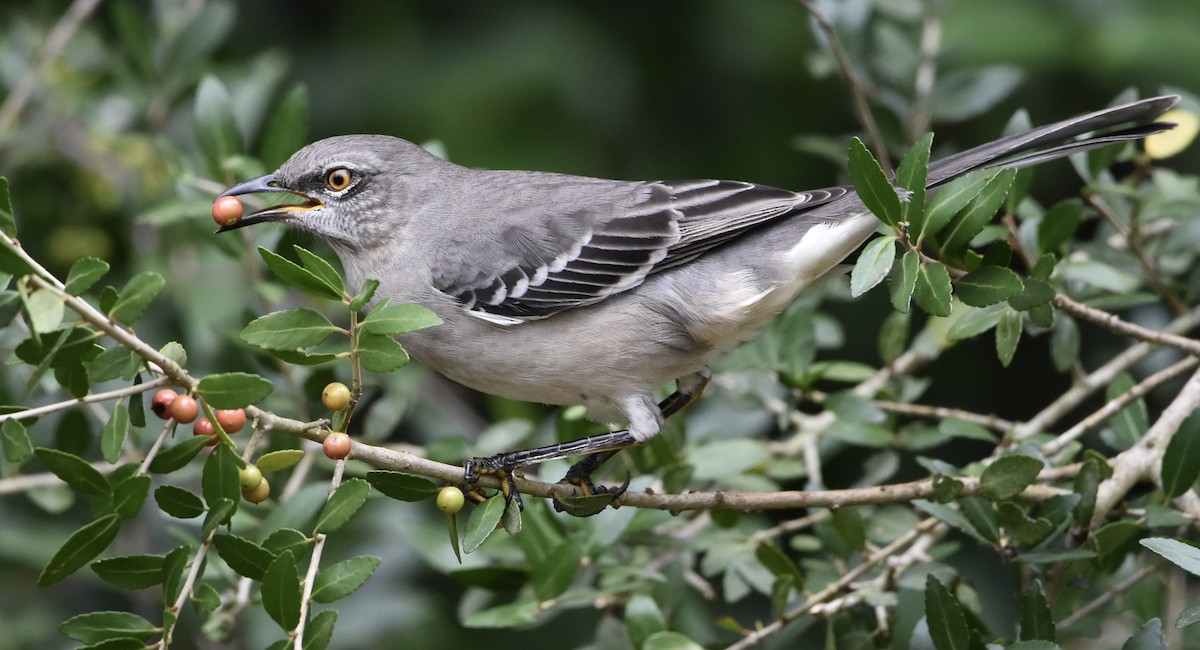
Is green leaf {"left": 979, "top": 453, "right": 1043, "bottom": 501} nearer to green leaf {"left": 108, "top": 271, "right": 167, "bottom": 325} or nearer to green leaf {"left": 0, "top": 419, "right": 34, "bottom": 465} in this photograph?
green leaf {"left": 108, "top": 271, "right": 167, "bottom": 325}

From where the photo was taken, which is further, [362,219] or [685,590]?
[362,219]

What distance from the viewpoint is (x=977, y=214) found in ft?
9.23

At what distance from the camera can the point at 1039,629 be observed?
275cm

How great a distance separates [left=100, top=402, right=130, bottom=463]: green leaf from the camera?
2408mm

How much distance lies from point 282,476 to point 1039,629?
2.65 meters

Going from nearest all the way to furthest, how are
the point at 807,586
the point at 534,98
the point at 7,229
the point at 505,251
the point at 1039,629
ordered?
1. the point at 7,229
2. the point at 1039,629
3. the point at 807,586
4. the point at 505,251
5. the point at 534,98

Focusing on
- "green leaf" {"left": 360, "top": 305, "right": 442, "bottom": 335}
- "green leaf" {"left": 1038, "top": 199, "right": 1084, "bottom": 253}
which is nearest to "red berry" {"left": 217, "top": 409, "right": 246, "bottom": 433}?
"green leaf" {"left": 360, "top": 305, "right": 442, "bottom": 335}

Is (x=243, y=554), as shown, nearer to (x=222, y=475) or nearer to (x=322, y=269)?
(x=222, y=475)

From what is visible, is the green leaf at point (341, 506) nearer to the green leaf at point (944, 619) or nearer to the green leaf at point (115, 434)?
the green leaf at point (115, 434)

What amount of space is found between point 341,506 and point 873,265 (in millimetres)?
1352

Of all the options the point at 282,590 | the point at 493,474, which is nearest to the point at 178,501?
the point at 282,590

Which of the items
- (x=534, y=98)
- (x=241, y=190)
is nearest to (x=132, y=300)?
(x=241, y=190)

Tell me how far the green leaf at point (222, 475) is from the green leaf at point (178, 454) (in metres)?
0.06

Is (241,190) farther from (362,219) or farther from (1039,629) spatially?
(1039,629)
